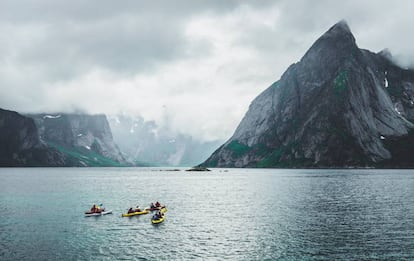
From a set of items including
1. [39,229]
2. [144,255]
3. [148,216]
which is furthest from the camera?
[148,216]

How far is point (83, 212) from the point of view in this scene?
81188 mm

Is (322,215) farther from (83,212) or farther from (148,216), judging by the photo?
(83,212)

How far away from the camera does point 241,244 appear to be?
5075 cm

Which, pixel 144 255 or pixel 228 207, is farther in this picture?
pixel 228 207

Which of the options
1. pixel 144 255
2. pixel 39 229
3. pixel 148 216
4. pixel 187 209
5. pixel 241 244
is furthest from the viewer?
pixel 187 209

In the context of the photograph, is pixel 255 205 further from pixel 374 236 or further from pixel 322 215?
pixel 374 236

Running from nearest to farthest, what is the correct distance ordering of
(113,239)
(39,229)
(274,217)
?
(113,239), (39,229), (274,217)

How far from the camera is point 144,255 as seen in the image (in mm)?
45219

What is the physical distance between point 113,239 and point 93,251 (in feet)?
24.6

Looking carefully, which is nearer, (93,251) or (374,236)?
(93,251)

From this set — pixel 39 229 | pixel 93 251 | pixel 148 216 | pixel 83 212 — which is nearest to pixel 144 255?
pixel 93 251

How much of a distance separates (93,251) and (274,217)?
124ft

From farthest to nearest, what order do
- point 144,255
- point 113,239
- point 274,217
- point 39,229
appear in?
point 274,217 < point 39,229 < point 113,239 < point 144,255

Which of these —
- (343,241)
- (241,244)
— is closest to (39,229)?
(241,244)
